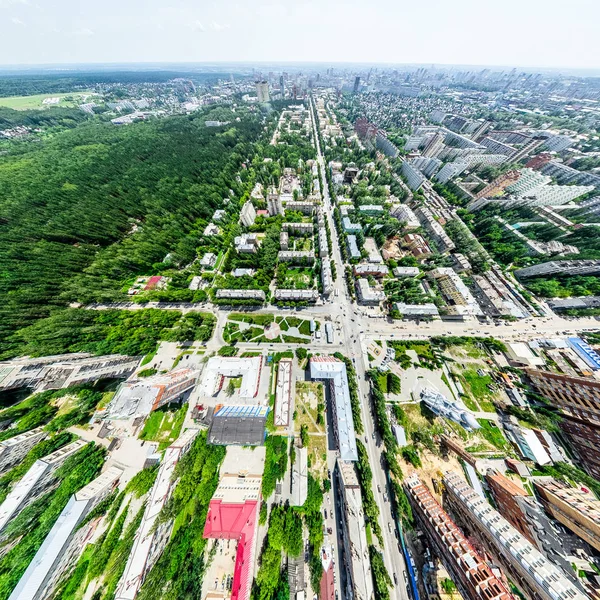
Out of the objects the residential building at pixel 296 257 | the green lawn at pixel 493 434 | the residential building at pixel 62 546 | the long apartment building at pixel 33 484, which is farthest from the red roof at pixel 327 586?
the residential building at pixel 296 257

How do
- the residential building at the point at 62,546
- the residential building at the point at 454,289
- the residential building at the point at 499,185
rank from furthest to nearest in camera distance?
1. the residential building at the point at 499,185
2. the residential building at the point at 454,289
3. the residential building at the point at 62,546

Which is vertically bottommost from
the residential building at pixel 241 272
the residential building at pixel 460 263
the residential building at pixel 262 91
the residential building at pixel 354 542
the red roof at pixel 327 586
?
the red roof at pixel 327 586

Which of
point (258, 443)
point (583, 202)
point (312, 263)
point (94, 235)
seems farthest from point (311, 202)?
point (583, 202)

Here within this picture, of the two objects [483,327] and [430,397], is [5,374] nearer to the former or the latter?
[430,397]

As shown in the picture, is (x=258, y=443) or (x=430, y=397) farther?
(x=430, y=397)

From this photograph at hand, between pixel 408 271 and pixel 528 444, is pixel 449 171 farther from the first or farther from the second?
pixel 528 444

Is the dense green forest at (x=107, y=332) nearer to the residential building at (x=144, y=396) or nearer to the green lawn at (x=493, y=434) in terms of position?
the residential building at (x=144, y=396)

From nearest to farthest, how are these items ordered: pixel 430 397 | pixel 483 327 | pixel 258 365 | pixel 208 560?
pixel 208 560 < pixel 430 397 < pixel 258 365 < pixel 483 327
